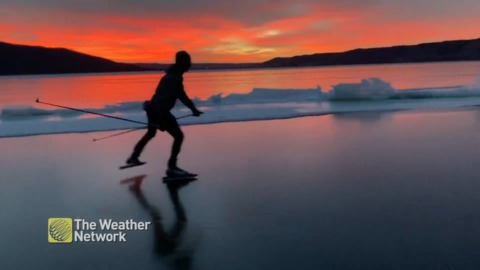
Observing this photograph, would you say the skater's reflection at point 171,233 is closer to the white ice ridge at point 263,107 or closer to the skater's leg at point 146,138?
the skater's leg at point 146,138

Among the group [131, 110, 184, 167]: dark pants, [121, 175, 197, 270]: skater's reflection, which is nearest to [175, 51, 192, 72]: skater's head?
[131, 110, 184, 167]: dark pants

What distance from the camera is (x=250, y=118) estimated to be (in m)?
12.2

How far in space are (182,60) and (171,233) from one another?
256cm

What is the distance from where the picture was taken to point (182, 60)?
580 centimetres

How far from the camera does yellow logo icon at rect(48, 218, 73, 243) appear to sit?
12.4 feet

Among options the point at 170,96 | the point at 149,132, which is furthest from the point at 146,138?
the point at 170,96

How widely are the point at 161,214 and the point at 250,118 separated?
26.0 ft

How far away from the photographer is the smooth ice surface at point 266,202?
335 cm

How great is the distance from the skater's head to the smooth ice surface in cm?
136

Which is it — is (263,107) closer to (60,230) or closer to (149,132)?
(149,132)

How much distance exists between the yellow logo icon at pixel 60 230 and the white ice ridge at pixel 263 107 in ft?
21.8

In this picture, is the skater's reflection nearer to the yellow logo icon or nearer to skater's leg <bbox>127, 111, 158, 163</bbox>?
the yellow logo icon

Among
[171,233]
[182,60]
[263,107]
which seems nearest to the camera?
[171,233]

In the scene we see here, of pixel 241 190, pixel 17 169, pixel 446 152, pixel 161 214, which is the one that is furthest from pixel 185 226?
pixel 446 152
